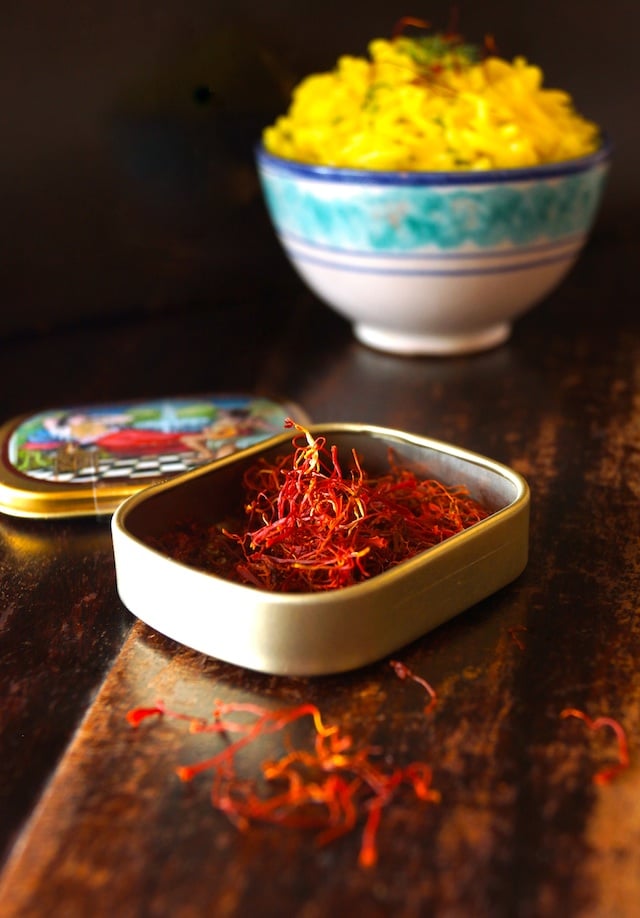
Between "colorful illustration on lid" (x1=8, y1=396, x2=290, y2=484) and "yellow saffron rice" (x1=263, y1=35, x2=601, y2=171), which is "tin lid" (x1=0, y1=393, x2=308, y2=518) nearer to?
"colorful illustration on lid" (x1=8, y1=396, x2=290, y2=484)

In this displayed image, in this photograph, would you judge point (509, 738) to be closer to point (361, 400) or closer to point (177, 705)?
point (177, 705)

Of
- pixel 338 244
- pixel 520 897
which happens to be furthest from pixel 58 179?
pixel 520 897

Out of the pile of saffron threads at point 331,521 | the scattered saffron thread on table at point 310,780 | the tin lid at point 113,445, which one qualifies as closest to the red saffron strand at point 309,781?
the scattered saffron thread on table at point 310,780

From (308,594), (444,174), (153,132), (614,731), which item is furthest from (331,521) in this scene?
(153,132)

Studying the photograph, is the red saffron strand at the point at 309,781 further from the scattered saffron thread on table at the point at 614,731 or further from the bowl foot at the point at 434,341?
the bowl foot at the point at 434,341

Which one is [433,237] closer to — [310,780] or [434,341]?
[434,341]

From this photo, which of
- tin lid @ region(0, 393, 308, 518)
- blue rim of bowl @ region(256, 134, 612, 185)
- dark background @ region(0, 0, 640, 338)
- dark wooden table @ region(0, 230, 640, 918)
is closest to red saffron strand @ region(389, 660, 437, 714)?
dark wooden table @ region(0, 230, 640, 918)
